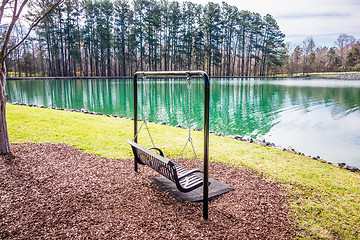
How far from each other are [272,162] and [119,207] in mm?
3475

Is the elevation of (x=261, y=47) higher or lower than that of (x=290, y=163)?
higher

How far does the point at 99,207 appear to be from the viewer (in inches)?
128

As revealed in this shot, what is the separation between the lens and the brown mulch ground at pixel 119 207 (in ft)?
9.11

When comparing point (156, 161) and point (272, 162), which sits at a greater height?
point (156, 161)

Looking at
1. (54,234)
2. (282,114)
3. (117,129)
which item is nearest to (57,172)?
(54,234)

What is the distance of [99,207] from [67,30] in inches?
2026

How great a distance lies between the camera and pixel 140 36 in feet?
163

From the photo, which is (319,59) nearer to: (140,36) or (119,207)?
(140,36)

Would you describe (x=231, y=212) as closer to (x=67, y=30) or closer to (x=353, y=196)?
(x=353, y=196)

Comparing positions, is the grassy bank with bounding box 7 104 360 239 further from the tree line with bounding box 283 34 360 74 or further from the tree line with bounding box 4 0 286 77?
the tree line with bounding box 283 34 360 74

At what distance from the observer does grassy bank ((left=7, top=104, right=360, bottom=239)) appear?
3.16 m

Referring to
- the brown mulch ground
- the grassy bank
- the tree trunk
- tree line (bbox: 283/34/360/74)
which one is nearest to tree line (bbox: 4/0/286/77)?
tree line (bbox: 283/34/360/74)

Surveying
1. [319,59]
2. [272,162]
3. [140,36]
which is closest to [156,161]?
[272,162]

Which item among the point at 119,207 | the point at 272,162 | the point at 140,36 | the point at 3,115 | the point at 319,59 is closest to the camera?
the point at 119,207
